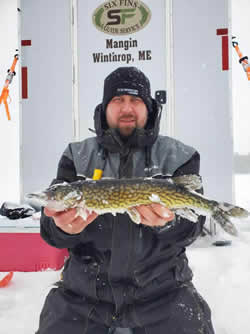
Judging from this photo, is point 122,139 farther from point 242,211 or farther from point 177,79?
point 177,79

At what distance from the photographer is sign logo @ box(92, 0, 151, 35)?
4.78 meters

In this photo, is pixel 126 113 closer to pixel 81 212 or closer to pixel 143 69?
pixel 81 212

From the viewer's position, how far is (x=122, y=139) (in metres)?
2.44

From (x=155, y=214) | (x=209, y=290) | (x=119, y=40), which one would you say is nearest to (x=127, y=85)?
(x=155, y=214)

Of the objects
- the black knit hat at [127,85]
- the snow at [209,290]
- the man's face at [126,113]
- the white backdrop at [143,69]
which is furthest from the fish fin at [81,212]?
the white backdrop at [143,69]

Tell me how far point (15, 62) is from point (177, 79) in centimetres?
307

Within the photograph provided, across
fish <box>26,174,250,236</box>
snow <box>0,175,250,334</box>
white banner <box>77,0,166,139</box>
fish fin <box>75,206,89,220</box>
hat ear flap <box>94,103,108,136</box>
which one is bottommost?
snow <box>0,175,250,334</box>

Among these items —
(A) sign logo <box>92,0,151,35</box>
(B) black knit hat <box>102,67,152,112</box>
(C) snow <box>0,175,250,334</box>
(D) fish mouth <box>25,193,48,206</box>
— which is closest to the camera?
(D) fish mouth <box>25,193,48,206</box>

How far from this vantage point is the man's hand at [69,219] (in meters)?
1.86

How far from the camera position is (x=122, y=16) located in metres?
4.81

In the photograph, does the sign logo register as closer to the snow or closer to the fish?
the snow

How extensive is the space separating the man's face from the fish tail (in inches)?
38.0

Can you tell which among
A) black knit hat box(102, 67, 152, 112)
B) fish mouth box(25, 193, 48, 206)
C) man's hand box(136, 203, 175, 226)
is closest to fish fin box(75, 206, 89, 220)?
fish mouth box(25, 193, 48, 206)

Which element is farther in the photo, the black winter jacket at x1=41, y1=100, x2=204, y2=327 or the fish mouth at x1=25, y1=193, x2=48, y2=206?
the black winter jacket at x1=41, y1=100, x2=204, y2=327
